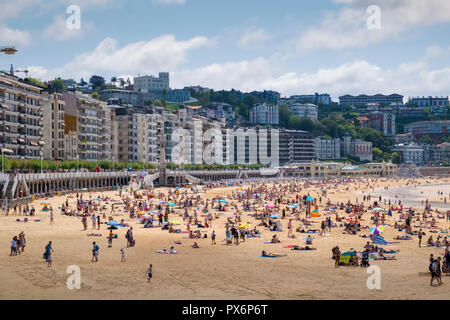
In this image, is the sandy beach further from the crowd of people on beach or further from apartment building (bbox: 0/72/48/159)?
apartment building (bbox: 0/72/48/159)

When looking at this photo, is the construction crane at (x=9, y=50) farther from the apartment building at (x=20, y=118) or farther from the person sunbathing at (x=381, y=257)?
the person sunbathing at (x=381, y=257)

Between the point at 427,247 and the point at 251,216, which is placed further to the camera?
the point at 251,216

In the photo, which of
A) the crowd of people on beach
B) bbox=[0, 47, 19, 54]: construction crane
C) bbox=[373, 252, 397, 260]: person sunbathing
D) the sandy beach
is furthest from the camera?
bbox=[0, 47, 19, 54]: construction crane

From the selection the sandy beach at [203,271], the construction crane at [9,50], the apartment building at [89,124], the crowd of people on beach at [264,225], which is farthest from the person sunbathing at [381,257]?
the apartment building at [89,124]

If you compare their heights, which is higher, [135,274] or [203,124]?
[203,124]

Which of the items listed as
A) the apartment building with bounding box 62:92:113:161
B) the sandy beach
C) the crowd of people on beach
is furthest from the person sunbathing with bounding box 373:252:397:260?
the apartment building with bounding box 62:92:113:161

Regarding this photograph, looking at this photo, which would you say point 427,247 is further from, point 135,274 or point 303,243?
point 135,274

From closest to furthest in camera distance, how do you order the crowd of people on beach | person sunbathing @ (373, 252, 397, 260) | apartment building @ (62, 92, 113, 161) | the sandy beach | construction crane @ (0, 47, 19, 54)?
the sandy beach → the crowd of people on beach → person sunbathing @ (373, 252, 397, 260) → construction crane @ (0, 47, 19, 54) → apartment building @ (62, 92, 113, 161)
